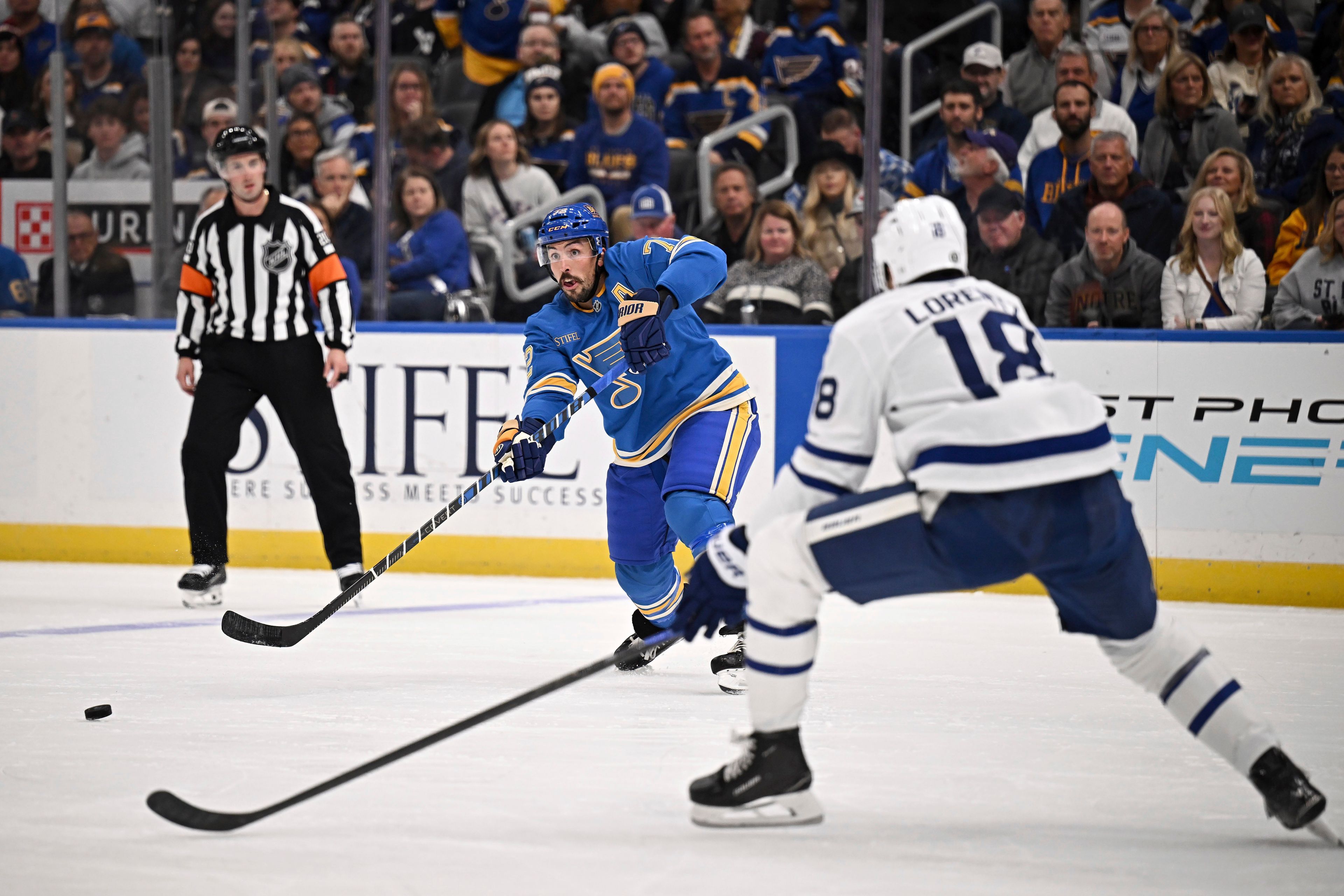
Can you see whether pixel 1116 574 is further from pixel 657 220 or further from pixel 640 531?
pixel 657 220

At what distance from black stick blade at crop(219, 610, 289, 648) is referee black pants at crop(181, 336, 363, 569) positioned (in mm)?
1052

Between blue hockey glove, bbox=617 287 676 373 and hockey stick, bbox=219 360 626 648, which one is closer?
blue hockey glove, bbox=617 287 676 373

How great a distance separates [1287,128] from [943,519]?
14.1 feet

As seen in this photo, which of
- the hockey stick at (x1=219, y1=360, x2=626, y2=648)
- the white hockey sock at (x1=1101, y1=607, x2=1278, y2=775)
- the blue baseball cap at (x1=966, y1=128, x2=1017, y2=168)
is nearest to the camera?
the white hockey sock at (x1=1101, y1=607, x2=1278, y2=775)

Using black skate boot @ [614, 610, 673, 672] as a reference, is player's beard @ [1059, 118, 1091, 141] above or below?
above

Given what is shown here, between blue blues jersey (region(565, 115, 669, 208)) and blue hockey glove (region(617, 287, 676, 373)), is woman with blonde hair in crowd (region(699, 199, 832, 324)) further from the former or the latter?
blue hockey glove (region(617, 287, 676, 373))

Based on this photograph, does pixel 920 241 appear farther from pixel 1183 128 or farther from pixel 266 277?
pixel 1183 128

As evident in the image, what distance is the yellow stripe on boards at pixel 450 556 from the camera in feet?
17.6

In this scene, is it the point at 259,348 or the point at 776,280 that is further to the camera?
the point at 776,280

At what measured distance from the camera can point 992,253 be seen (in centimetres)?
574

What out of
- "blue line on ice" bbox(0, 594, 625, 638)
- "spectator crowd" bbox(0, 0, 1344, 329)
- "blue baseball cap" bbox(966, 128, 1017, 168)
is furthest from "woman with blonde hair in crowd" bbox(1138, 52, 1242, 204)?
"blue line on ice" bbox(0, 594, 625, 638)

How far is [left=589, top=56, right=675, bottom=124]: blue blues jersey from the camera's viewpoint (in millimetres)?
A: 7371

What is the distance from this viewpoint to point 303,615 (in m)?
4.89

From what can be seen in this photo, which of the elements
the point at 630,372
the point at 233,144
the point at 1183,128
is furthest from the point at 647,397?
the point at 1183,128
